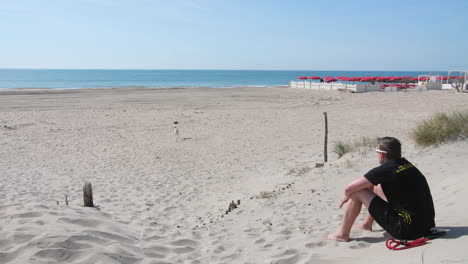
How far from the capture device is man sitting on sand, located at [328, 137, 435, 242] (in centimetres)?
368

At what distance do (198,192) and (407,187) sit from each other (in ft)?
15.4

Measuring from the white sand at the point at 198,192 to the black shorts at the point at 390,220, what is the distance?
0.20m

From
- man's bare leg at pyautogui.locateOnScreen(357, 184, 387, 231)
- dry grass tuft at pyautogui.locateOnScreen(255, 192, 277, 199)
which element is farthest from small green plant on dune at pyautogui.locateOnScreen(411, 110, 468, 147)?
man's bare leg at pyautogui.locateOnScreen(357, 184, 387, 231)

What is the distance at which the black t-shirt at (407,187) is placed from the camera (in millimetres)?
3680

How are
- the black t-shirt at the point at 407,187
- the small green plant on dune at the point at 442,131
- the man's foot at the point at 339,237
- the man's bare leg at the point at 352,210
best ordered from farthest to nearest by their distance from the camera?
1. the small green plant on dune at the point at 442,131
2. the man's foot at the point at 339,237
3. the man's bare leg at the point at 352,210
4. the black t-shirt at the point at 407,187

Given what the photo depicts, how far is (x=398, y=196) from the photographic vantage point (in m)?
3.76

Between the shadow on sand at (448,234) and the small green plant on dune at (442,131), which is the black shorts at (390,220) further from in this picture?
the small green plant on dune at (442,131)

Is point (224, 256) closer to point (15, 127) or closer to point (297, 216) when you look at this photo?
point (297, 216)

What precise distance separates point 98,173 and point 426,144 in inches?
284

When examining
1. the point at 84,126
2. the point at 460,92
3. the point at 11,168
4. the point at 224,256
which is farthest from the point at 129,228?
the point at 460,92

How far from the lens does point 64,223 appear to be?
15.6ft

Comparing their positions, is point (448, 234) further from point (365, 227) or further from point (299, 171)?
point (299, 171)

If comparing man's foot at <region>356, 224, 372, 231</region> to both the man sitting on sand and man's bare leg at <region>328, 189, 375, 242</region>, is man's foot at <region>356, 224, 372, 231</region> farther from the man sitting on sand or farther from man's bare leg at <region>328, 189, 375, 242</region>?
the man sitting on sand

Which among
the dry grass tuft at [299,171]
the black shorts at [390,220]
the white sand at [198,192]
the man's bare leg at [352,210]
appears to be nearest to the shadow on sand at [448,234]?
the white sand at [198,192]
